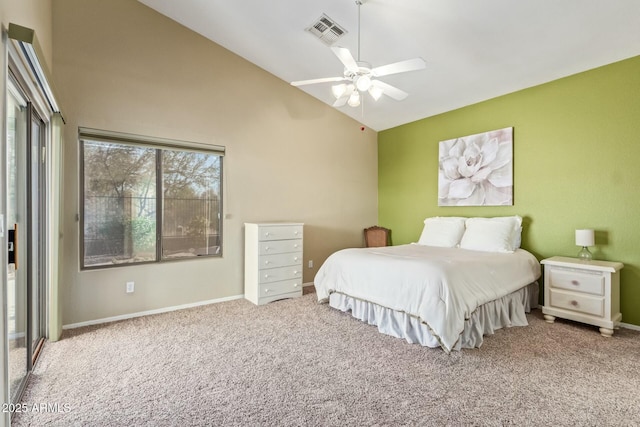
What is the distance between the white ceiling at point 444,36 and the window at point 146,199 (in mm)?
1430

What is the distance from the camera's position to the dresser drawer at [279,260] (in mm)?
3846

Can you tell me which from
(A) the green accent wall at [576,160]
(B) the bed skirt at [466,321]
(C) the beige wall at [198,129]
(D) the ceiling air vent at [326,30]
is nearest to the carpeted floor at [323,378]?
(B) the bed skirt at [466,321]

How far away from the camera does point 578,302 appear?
3010 mm

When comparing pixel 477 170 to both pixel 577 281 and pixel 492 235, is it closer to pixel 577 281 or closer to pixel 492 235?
pixel 492 235

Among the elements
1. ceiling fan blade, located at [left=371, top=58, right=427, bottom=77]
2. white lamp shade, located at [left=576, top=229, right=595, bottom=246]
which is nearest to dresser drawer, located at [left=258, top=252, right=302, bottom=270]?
ceiling fan blade, located at [left=371, top=58, right=427, bottom=77]

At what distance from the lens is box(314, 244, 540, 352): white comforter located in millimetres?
2465

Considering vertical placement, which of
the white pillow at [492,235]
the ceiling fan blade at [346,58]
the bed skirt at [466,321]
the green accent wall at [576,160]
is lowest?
the bed skirt at [466,321]

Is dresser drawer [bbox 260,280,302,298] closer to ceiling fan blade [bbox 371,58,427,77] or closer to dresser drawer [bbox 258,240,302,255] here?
dresser drawer [bbox 258,240,302,255]

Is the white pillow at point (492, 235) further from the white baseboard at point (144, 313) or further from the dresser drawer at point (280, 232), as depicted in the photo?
the white baseboard at point (144, 313)

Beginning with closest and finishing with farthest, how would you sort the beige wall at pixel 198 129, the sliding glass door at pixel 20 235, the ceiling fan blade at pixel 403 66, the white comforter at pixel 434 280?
1. the sliding glass door at pixel 20 235
2. the ceiling fan blade at pixel 403 66
3. the white comforter at pixel 434 280
4. the beige wall at pixel 198 129

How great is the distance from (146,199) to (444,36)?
11.6ft

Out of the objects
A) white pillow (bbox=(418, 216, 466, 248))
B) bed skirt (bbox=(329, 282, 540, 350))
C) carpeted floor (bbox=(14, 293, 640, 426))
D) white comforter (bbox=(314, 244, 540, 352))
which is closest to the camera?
carpeted floor (bbox=(14, 293, 640, 426))

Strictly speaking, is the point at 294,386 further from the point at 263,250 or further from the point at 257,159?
the point at 257,159

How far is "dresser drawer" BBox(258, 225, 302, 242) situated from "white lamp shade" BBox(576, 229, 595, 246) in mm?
3041
